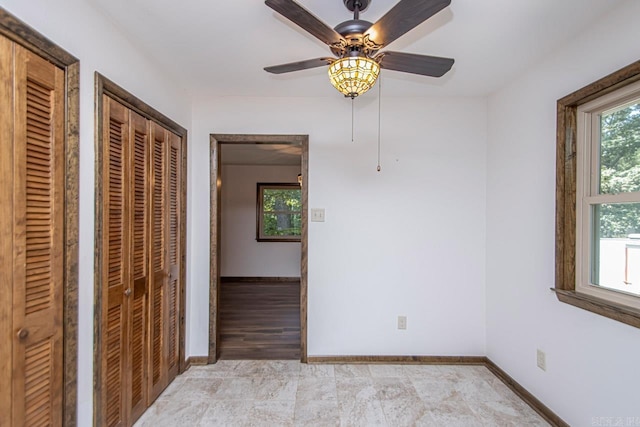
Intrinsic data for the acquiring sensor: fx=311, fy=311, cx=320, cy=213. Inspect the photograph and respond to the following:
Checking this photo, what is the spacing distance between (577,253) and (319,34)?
1.97 meters

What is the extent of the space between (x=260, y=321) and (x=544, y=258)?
309 cm

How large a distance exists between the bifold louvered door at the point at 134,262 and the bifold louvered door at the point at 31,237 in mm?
318

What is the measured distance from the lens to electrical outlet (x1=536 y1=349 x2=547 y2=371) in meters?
2.10

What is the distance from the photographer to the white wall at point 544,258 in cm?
160

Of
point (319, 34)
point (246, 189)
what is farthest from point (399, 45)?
point (246, 189)

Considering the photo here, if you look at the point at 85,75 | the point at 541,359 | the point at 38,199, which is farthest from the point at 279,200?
the point at 38,199

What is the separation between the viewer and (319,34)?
131cm

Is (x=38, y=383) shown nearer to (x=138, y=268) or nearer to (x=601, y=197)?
(x=138, y=268)

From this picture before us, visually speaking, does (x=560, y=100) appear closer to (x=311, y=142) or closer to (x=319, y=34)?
(x=319, y=34)

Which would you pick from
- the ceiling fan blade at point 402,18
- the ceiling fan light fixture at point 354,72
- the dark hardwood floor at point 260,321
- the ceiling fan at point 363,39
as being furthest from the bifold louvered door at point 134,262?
the ceiling fan blade at point 402,18

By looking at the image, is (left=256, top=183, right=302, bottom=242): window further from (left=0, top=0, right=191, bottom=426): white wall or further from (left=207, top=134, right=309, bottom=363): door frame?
(left=0, top=0, right=191, bottom=426): white wall

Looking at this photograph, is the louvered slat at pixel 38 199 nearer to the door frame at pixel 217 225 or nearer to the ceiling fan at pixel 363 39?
the ceiling fan at pixel 363 39

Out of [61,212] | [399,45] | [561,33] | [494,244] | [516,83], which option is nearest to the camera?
[61,212]

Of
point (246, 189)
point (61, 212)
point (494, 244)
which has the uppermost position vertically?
point (246, 189)
